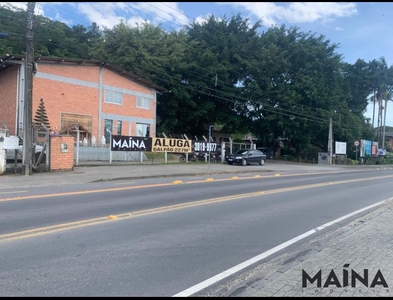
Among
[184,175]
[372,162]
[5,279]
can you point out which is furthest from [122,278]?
[372,162]

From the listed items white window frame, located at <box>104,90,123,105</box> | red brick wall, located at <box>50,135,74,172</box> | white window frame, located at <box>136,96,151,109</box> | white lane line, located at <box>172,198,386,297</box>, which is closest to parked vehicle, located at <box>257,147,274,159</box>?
white window frame, located at <box>136,96,151,109</box>

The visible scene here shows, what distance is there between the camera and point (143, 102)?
1487 inches

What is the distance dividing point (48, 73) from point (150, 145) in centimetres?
1083

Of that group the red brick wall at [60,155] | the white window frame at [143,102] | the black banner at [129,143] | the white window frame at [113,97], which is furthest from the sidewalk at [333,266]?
the white window frame at [143,102]

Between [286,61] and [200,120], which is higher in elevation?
[286,61]

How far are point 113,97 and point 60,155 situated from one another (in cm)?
1625

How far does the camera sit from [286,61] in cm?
4700

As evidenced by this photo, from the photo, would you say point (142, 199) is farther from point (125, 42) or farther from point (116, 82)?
point (125, 42)

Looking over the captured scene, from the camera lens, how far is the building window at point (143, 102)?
37250 millimetres

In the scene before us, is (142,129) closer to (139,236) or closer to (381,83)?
(139,236)

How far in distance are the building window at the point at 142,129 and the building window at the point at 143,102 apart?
195 centimetres

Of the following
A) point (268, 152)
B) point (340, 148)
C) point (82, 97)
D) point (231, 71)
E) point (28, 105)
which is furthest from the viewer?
point (268, 152)

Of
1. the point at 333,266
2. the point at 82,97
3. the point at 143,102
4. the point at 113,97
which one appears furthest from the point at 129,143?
the point at 333,266

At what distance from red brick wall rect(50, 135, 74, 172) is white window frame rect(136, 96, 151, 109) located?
697 inches
